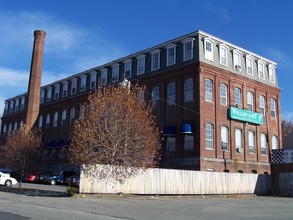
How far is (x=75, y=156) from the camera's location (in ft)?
74.8

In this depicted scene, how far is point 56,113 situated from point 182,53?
2355cm

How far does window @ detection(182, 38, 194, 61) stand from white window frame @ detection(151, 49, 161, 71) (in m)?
3.29

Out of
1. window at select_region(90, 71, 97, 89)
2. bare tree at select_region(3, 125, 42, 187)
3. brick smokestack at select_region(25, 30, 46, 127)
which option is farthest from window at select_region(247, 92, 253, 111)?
brick smokestack at select_region(25, 30, 46, 127)

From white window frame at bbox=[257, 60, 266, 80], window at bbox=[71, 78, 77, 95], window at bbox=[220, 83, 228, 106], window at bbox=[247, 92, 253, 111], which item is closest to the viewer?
window at bbox=[220, 83, 228, 106]

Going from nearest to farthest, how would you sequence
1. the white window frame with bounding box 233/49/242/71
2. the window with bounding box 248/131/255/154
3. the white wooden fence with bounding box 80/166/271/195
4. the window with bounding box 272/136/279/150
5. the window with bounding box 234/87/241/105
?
1. the white wooden fence with bounding box 80/166/271/195
2. the window with bounding box 234/87/241/105
3. the window with bounding box 248/131/255/154
4. the white window frame with bounding box 233/49/242/71
5. the window with bounding box 272/136/279/150

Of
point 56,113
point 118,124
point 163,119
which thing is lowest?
point 118,124

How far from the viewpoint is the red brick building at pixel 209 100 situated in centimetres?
3438

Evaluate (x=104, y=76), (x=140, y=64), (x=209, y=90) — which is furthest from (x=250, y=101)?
(x=104, y=76)

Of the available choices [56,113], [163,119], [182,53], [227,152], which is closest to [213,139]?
[227,152]

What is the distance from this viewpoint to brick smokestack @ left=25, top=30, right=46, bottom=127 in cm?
5419

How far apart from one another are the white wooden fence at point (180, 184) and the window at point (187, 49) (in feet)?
39.0

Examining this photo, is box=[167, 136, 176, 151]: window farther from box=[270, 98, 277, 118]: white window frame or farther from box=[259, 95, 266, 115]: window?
box=[270, 98, 277, 118]: white window frame

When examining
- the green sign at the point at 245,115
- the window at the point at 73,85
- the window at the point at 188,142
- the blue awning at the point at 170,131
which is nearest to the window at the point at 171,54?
the blue awning at the point at 170,131

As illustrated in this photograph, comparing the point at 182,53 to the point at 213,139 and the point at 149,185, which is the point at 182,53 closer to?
the point at 213,139
